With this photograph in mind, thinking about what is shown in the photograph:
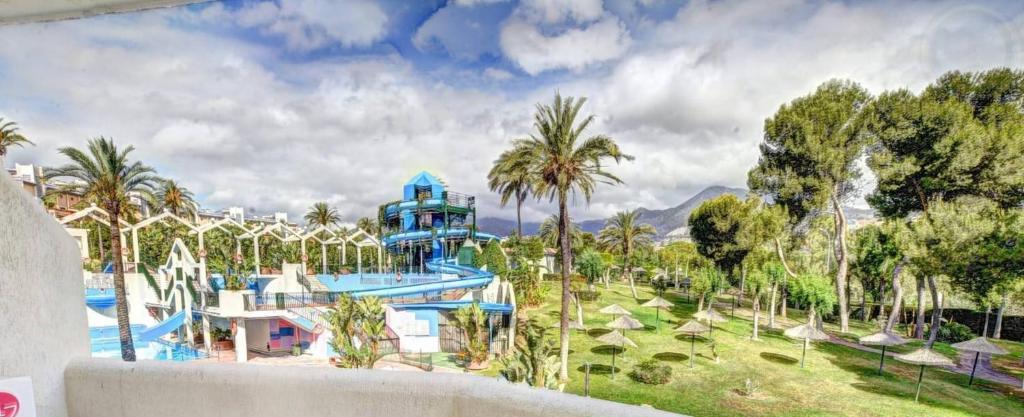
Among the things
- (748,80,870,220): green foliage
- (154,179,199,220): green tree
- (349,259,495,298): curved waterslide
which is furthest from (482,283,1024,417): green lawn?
(154,179,199,220): green tree

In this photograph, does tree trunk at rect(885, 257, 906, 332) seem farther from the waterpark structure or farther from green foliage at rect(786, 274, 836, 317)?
the waterpark structure

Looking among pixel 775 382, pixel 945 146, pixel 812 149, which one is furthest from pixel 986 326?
pixel 775 382

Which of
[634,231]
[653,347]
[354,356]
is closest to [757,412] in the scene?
[653,347]

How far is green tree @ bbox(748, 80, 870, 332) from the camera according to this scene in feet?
50.4

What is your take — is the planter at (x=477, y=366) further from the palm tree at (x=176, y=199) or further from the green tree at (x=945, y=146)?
the palm tree at (x=176, y=199)

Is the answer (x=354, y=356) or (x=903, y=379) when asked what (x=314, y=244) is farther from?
(x=903, y=379)

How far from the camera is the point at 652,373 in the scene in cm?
1160

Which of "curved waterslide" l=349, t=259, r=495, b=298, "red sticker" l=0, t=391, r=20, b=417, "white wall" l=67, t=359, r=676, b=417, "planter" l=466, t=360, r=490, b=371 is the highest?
"white wall" l=67, t=359, r=676, b=417

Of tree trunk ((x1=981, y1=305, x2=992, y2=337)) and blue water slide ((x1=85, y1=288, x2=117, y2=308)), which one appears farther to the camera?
blue water slide ((x1=85, y1=288, x2=117, y2=308))

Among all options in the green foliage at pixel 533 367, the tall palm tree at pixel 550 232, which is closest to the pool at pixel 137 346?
the green foliage at pixel 533 367

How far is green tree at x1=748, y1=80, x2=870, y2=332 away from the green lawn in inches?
221

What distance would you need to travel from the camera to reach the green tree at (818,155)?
1536cm

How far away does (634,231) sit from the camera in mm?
33094

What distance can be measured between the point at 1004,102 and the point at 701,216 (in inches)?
439
